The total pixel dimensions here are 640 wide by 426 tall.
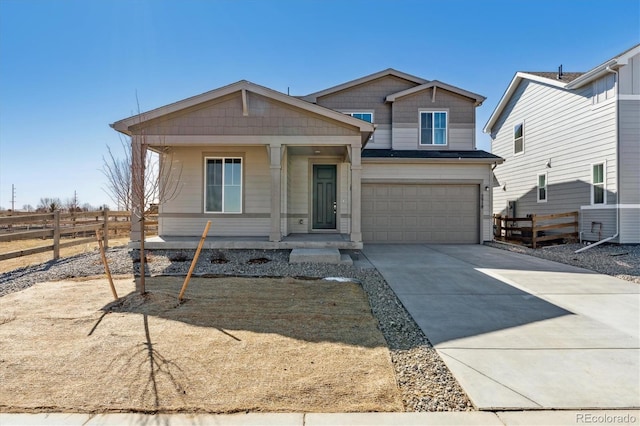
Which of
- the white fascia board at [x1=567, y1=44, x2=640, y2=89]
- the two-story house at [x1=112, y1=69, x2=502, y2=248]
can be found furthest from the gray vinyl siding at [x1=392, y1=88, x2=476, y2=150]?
the white fascia board at [x1=567, y1=44, x2=640, y2=89]

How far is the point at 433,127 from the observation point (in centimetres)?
1372

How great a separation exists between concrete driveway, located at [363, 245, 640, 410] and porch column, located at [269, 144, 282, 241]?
2972 millimetres

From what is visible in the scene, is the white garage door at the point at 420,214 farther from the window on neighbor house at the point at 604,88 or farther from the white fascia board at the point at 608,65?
the white fascia board at the point at 608,65

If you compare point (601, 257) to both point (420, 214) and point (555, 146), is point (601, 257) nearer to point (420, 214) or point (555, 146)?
point (420, 214)

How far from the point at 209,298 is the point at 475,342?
12.8 feet

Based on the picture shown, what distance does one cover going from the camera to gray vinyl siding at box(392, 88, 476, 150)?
536 inches

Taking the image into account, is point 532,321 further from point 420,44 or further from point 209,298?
point 420,44

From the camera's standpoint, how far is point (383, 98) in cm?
1392

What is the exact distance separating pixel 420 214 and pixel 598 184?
20.4 ft

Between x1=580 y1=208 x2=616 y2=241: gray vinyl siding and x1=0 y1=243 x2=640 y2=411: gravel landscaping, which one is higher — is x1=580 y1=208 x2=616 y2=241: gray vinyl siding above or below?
above

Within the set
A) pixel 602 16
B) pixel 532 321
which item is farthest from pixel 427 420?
pixel 602 16

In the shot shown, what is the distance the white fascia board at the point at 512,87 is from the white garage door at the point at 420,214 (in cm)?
593

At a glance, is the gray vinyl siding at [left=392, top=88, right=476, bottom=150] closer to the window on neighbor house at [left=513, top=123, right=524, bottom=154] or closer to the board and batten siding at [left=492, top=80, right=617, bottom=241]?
the board and batten siding at [left=492, top=80, right=617, bottom=241]

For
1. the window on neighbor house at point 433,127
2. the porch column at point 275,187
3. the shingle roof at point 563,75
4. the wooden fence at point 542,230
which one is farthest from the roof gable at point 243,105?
the shingle roof at point 563,75
